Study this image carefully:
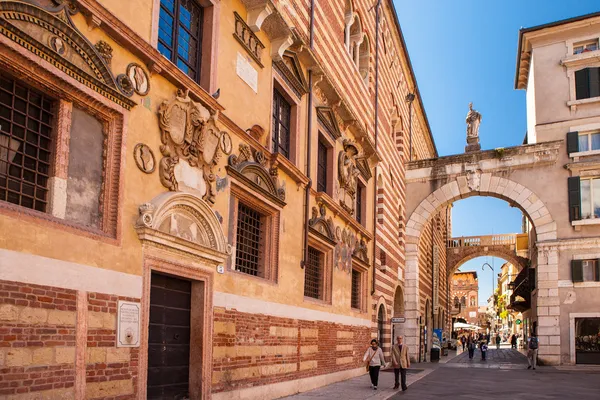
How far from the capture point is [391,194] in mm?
25812

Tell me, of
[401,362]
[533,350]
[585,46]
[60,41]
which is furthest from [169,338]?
[585,46]

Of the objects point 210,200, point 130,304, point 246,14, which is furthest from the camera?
point 246,14

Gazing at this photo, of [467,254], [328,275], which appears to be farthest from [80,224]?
[467,254]

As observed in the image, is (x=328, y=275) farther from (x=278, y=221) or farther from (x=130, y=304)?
(x=130, y=304)

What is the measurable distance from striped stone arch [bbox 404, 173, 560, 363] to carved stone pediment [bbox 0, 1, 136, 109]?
864 inches

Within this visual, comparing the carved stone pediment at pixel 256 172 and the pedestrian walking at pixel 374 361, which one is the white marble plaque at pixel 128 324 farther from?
the pedestrian walking at pixel 374 361

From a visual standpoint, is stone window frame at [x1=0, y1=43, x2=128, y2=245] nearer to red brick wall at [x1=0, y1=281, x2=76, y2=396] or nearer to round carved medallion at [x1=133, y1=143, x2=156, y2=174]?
round carved medallion at [x1=133, y1=143, x2=156, y2=174]

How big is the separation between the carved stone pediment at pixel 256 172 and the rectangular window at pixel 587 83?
61.1 feet

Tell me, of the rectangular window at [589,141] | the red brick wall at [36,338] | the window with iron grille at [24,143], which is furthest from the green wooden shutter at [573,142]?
the red brick wall at [36,338]

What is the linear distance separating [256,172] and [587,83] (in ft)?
65.6

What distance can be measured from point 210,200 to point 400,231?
64.3ft

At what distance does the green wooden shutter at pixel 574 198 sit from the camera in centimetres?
2528

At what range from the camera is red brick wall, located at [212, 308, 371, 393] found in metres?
10.1

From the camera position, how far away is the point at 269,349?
11961 millimetres
